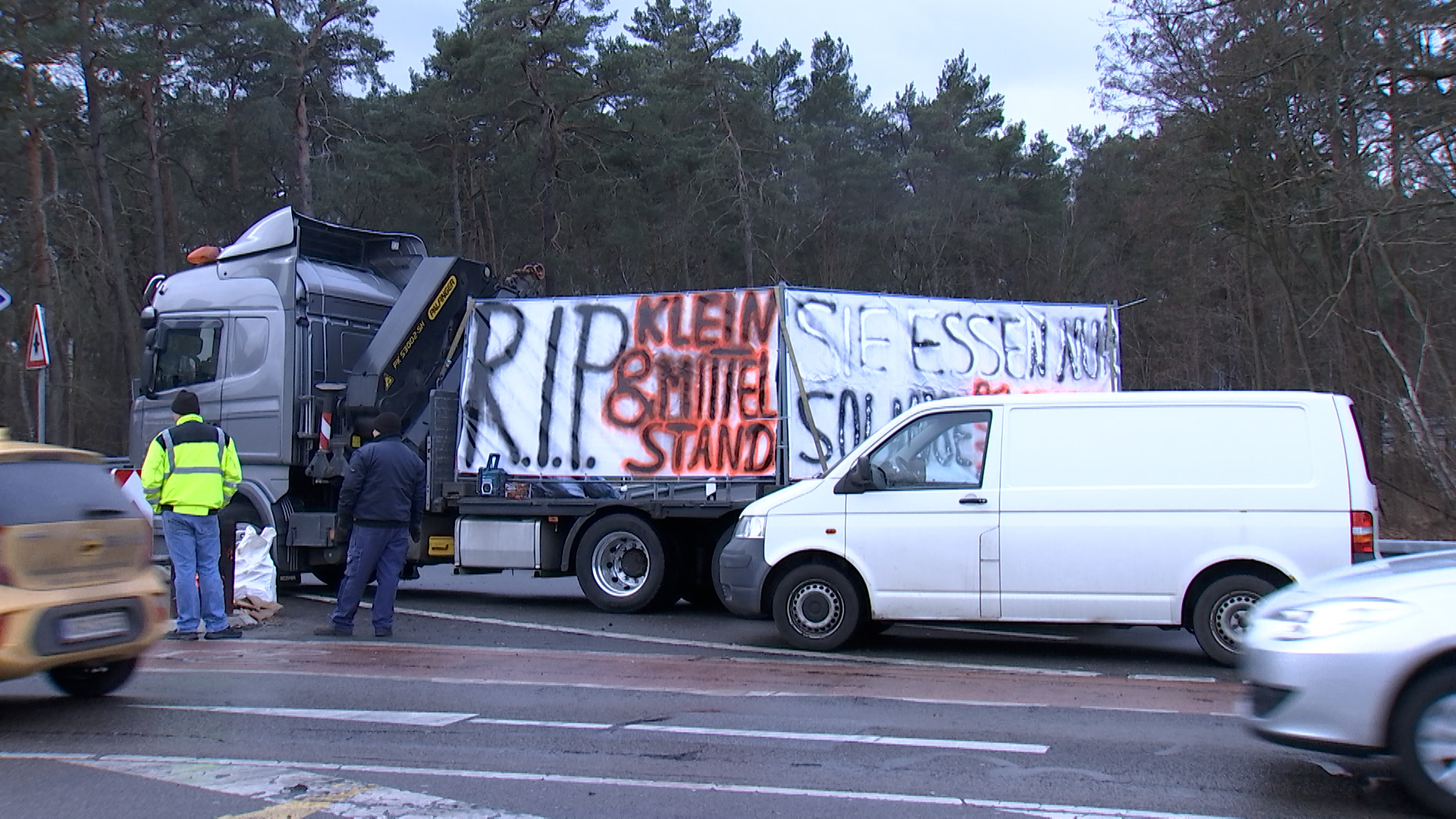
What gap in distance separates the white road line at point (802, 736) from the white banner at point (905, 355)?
4.45 meters

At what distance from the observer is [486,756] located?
5.91 meters

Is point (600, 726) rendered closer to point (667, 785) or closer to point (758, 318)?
point (667, 785)

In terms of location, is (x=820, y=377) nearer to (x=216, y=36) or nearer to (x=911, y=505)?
(x=911, y=505)

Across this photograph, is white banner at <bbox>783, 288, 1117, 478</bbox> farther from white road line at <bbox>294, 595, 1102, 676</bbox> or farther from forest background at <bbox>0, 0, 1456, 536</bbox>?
forest background at <bbox>0, 0, 1456, 536</bbox>

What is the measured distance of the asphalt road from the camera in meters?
5.14

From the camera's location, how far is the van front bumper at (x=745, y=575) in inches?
363

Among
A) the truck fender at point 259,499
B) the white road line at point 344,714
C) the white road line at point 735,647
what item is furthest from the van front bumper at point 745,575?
the truck fender at point 259,499

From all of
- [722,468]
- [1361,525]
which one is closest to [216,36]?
[722,468]

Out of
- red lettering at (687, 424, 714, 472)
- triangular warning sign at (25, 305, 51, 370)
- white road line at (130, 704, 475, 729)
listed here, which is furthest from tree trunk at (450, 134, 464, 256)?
white road line at (130, 704, 475, 729)


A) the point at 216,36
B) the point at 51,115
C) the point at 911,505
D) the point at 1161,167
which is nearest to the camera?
the point at 911,505

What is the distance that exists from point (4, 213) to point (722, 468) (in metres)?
24.4

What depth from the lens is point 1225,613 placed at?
8227mm

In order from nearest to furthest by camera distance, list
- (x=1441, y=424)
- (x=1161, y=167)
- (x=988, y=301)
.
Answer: (x=988, y=301), (x=1441, y=424), (x=1161, y=167)

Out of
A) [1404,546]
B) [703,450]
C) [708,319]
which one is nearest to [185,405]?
[703,450]
